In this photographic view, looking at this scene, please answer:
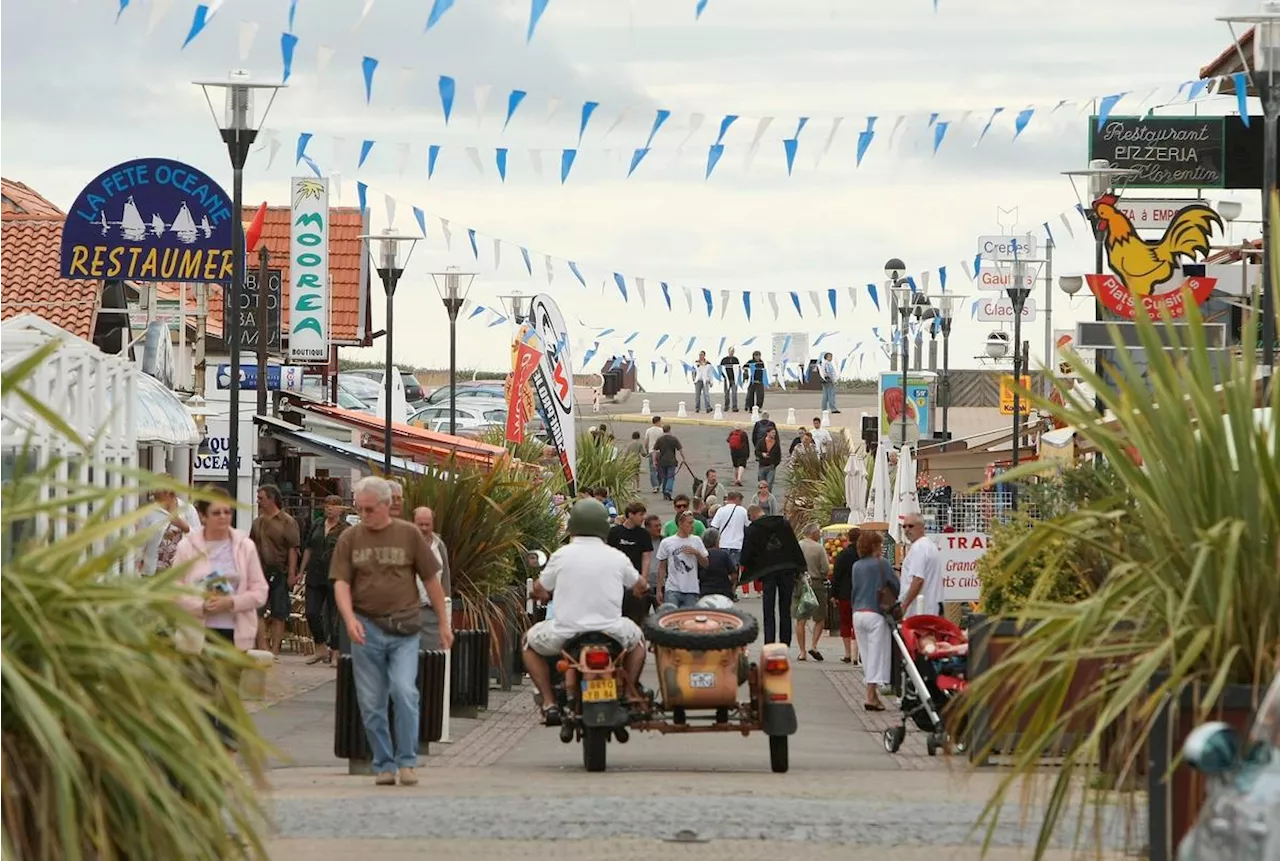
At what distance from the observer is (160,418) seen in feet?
73.7

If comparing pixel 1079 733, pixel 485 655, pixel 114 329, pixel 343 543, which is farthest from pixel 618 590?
pixel 114 329

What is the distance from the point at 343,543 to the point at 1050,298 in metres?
44.0

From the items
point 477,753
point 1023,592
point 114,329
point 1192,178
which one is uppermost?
point 1192,178

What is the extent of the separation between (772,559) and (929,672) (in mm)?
8266

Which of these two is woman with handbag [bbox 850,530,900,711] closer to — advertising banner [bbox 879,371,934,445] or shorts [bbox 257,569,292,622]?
shorts [bbox 257,569,292,622]

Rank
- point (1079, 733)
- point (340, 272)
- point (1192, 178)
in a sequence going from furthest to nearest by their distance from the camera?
point (340, 272), point (1192, 178), point (1079, 733)

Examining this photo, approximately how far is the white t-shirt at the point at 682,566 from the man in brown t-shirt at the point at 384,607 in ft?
37.1

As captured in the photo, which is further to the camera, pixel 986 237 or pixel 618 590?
pixel 986 237

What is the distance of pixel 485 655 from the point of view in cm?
A: 1748

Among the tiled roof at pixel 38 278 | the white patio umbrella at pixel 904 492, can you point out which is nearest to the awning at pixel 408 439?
the tiled roof at pixel 38 278

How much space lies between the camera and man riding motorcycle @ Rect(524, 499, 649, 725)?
1339cm

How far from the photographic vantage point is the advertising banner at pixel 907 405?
44.9m

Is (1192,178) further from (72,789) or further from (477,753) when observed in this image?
(72,789)

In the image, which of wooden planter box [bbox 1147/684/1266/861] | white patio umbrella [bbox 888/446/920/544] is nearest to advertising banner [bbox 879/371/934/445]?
white patio umbrella [bbox 888/446/920/544]
